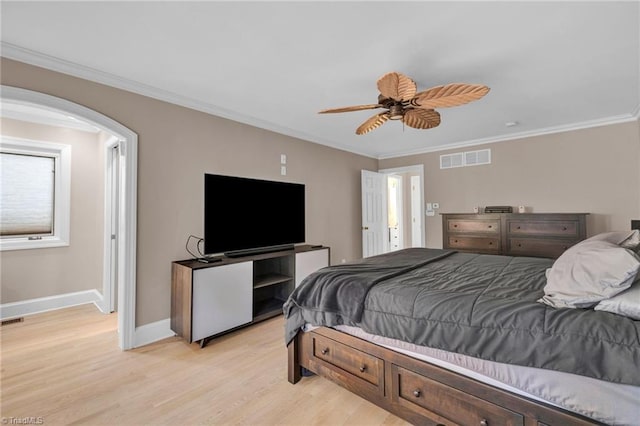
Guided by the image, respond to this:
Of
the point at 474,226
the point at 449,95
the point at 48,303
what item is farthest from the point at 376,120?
the point at 48,303

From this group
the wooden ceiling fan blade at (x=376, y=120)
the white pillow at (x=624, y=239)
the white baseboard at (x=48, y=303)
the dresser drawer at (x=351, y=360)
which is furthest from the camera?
the white baseboard at (x=48, y=303)

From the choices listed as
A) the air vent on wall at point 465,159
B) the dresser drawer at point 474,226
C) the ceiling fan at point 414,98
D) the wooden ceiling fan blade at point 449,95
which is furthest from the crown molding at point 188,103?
the wooden ceiling fan blade at point 449,95

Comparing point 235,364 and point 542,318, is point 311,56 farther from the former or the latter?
point 235,364

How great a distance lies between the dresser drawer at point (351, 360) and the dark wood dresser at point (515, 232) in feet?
10.9

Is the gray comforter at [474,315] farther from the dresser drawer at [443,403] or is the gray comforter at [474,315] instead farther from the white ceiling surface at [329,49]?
the white ceiling surface at [329,49]

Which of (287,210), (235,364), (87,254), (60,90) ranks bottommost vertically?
(235,364)

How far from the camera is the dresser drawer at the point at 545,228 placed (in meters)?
3.64

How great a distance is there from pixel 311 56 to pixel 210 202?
1.77 metres

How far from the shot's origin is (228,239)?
3.13 metres

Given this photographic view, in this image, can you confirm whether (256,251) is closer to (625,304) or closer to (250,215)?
(250,215)

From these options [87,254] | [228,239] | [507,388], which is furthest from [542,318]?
[87,254]

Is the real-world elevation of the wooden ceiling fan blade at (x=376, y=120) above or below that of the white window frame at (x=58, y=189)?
above

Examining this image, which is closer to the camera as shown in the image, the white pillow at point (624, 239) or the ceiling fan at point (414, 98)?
the white pillow at point (624, 239)

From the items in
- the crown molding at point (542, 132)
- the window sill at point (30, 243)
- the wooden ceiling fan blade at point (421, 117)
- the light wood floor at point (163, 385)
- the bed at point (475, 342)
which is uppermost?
the crown molding at point (542, 132)
